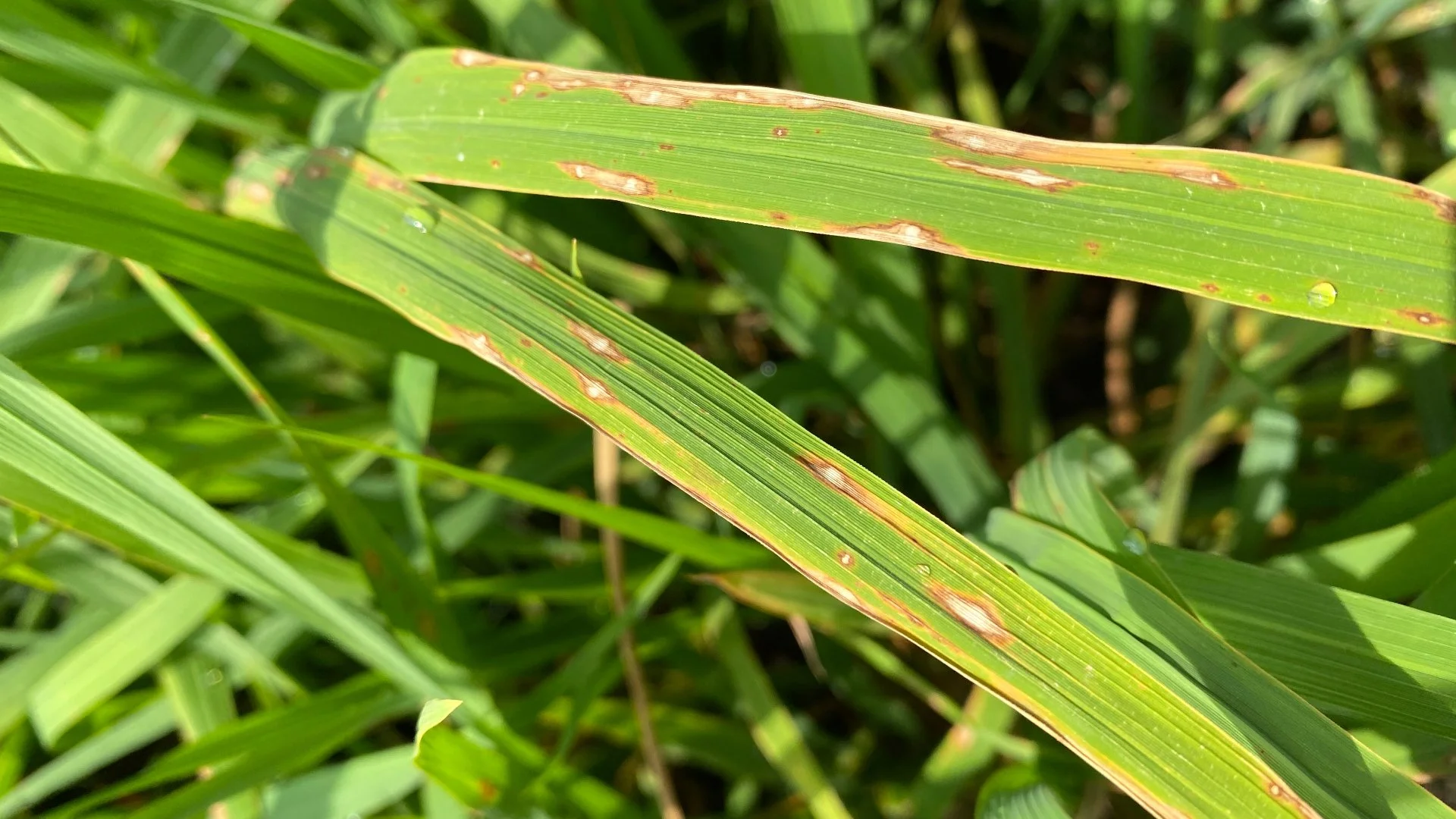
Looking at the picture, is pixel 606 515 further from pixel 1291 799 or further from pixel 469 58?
pixel 1291 799

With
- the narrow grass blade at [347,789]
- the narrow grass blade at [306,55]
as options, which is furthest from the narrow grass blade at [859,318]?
the narrow grass blade at [347,789]

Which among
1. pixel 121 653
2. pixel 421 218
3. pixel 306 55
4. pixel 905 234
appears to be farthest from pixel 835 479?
pixel 121 653

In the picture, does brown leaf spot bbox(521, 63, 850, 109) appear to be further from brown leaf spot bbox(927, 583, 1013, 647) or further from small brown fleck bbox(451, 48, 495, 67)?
brown leaf spot bbox(927, 583, 1013, 647)

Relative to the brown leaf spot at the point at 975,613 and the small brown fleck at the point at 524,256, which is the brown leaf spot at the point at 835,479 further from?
the small brown fleck at the point at 524,256

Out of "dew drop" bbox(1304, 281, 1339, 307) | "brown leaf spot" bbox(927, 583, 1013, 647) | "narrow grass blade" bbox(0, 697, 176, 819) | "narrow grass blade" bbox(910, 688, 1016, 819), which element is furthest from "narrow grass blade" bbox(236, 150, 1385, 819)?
"narrow grass blade" bbox(0, 697, 176, 819)

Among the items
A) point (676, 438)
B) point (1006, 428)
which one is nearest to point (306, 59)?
point (676, 438)

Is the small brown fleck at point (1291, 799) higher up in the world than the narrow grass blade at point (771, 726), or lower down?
lower down
